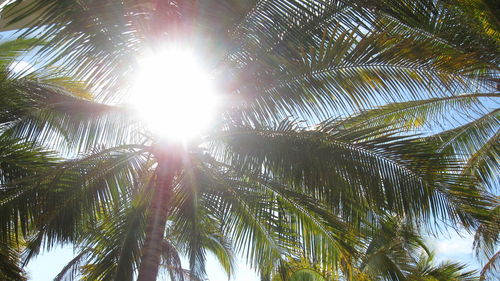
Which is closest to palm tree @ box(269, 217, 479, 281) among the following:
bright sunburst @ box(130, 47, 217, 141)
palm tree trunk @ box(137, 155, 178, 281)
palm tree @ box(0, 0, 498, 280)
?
palm tree @ box(0, 0, 498, 280)

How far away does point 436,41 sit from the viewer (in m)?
6.80

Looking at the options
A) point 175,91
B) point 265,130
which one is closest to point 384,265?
point 265,130

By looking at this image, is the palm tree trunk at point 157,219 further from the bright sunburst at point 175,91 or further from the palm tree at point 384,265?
the palm tree at point 384,265

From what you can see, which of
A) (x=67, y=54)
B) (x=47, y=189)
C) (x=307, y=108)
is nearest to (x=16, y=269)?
(x=47, y=189)

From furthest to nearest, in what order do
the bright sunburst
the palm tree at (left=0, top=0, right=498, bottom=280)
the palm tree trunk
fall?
1. the palm tree trunk
2. the bright sunburst
3. the palm tree at (left=0, top=0, right=498, bottom=280)

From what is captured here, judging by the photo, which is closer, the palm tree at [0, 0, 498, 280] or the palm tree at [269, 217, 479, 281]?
the palm tree at [0, 0, 498, 280]

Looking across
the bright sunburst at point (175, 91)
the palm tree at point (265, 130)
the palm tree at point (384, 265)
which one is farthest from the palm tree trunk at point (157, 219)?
the palm tree at point (384, 265)

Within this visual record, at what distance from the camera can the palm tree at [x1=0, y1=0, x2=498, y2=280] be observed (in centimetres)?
526

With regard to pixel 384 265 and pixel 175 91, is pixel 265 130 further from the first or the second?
pixel 384 265

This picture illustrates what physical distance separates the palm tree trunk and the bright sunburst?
65cm

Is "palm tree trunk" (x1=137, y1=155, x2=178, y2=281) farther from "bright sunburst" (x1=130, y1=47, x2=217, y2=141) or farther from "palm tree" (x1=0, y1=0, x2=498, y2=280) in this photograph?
"bright sunburst" (x1=130, y1=47, x2=217, y2=141)

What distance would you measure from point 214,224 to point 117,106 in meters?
2.59

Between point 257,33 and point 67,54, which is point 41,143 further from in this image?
point 257,33

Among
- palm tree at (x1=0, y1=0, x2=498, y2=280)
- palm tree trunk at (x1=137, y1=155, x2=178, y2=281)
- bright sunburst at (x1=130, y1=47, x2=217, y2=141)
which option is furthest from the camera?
palm tree trunk at (x1=137, y1=155, x2=178, y2=281)
